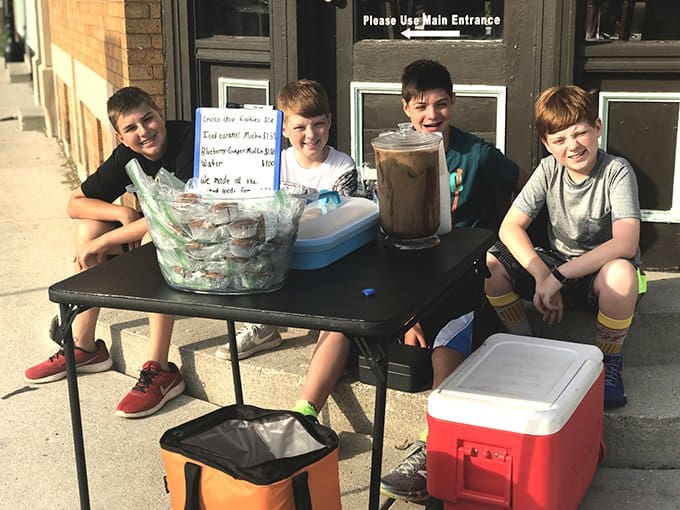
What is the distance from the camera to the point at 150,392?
3779 mm

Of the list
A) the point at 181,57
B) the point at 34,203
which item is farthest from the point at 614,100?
the point at 34,203

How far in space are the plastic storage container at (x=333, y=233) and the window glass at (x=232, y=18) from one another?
2.42 m

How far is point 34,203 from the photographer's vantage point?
25.1ft

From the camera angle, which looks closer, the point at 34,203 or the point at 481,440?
the point at 481,440

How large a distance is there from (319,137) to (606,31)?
4.76ft

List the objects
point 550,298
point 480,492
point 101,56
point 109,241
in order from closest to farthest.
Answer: point 480,492, point 550,298, point 109,241, point 101,56

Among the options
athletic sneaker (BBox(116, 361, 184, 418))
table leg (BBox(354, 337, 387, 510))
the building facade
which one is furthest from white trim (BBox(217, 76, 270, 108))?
table leg (BBox(354, 337, 387, 510))

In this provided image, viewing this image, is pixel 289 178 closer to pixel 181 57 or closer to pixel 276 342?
pixel 276 342

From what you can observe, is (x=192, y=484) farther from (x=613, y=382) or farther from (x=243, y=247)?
(x=613, y=382)

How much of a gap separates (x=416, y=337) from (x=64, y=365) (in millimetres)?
1569

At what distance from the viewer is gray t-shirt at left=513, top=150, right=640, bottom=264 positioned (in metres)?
3.34

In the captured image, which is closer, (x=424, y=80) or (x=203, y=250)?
(x=203, y=250)

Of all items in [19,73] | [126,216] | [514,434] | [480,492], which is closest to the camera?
[514,434]

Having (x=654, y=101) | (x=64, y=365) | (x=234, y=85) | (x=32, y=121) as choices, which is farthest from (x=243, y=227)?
(x=32, y=121)
